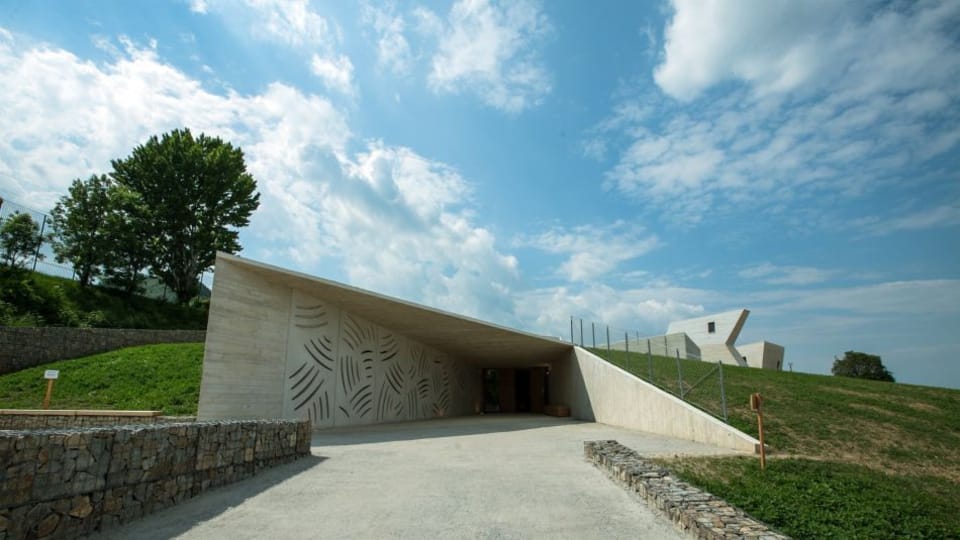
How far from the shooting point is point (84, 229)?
2627 cm

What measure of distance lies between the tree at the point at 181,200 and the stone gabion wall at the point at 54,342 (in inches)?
367

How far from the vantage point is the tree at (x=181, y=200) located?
2903cm

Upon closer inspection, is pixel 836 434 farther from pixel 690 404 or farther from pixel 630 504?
pixel 630 504

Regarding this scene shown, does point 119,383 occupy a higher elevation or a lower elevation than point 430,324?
lower

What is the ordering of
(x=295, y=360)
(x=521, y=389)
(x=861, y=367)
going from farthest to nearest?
(x=861, y=367) < (x=521, y=389) < (x=295, y=360)

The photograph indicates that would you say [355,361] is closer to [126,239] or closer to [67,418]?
[67,418]

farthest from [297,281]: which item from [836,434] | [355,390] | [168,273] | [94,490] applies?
[168,273]

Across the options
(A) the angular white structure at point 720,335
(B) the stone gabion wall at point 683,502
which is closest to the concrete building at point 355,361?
(B) the stone gabion wall at point 683,502

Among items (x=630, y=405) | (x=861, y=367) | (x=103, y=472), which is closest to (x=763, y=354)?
(x=861, y=367)

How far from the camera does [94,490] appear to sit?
4184mm

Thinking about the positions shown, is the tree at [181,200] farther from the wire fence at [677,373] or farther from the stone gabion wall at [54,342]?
the wire fence at [677,373]

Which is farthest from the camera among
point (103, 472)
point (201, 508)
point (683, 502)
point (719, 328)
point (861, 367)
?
point (861, 367)

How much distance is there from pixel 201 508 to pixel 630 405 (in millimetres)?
12470

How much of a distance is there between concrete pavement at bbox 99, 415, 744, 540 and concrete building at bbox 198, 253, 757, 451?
3569mm
